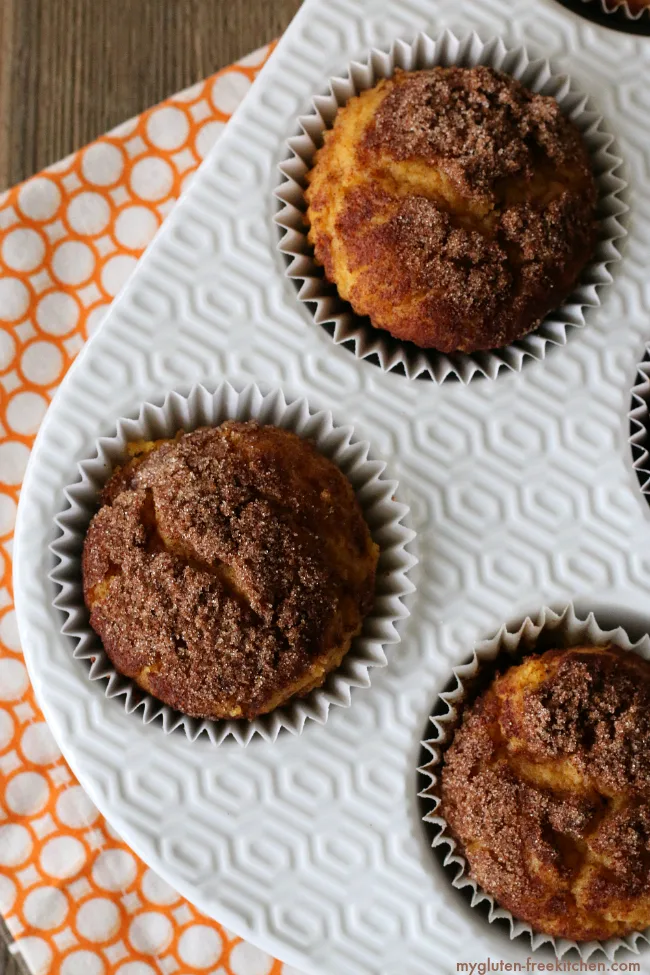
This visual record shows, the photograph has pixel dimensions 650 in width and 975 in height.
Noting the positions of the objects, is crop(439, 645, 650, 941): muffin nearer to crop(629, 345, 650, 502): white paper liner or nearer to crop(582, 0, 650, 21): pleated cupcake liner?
crop(629, 345, 650, 502): white paper liner

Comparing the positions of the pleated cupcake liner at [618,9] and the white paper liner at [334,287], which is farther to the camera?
the pleated cupcake liner at [618,9]

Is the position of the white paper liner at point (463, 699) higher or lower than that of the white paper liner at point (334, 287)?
lower

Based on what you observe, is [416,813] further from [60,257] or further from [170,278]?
[60,257]

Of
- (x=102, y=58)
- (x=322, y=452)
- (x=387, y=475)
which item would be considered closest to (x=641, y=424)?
(x=387, y=475)

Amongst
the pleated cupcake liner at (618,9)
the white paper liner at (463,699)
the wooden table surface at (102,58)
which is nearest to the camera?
the white paper liner at (463,699)

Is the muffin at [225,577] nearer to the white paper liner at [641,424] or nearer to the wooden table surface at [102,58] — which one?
the white paper liner at [641,424]

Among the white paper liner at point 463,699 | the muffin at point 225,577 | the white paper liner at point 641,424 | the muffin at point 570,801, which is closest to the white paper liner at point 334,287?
the white paper liner at point 641,424

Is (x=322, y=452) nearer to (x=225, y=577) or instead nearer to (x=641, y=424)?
(x=225, y=577)
